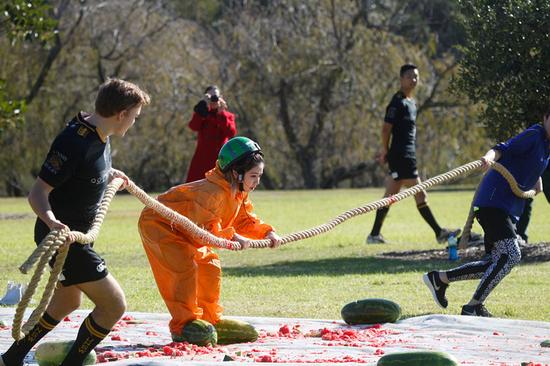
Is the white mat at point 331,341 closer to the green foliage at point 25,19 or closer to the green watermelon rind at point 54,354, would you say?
the green watermelon rind at point 54,354

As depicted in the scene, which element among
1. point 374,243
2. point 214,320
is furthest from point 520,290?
point 374,243

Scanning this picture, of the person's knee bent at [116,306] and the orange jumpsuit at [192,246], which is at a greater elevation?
the orange jumpsuit at [192,246]

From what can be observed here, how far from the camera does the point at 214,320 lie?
6.69 metres

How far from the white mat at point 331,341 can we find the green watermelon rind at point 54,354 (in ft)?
0.63

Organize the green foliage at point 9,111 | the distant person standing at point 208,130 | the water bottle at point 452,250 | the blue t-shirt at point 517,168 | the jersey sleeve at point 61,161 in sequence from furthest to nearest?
the green foliage at point 9,111
the distant person standing at point 208,130
the water bottle at point 452,250
the blue t-shirt at point 517,168
the jersey sleeve at point 61,161

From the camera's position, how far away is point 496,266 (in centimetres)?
762

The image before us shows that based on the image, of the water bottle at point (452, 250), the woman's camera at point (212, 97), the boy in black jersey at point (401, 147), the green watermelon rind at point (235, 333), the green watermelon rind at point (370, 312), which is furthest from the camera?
the woman's camera at point (212, 97)

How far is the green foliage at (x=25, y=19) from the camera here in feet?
51.3

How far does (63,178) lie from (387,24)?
2602cm

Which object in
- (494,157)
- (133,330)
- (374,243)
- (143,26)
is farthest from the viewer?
(143,26)

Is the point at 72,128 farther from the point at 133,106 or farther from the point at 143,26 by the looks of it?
the point at 143,26

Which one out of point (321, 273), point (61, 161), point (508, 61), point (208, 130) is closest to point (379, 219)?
point (208, 130)

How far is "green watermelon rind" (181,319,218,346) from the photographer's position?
6312 mm

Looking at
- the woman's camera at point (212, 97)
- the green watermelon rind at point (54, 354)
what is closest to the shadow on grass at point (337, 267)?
the woman's camera at point (212, 97)
